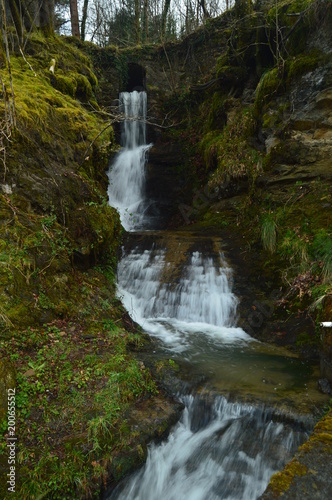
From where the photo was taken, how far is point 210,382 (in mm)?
3994

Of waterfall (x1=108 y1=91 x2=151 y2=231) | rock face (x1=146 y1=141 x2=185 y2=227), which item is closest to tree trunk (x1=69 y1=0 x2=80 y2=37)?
waterfall (x1=108 y1=91 x2=151 y2=231)

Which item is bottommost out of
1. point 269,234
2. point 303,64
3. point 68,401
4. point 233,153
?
point 68,401

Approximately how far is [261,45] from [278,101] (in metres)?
3.26

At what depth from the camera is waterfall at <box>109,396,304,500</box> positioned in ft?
9.59

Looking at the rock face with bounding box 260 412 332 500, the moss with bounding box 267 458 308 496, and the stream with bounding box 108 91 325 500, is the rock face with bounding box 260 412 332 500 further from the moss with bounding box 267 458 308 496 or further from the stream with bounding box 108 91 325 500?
the stream with bounding box 108 91 325 500

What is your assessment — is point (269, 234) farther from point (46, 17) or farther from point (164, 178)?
point (46, 17)

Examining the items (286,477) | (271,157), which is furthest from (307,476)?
(271,157)

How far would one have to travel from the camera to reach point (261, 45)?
10.0 meters

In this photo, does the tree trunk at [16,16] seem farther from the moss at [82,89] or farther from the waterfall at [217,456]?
the waterfall at [217,456]

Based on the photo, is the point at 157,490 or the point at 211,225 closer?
the point at 157,490

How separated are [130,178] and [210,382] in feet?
33.9

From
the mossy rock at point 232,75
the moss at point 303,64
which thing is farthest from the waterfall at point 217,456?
the mossy rock at point 232,75

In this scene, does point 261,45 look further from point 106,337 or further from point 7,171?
point 106,337

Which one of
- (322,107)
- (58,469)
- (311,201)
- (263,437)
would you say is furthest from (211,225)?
(58,469)
